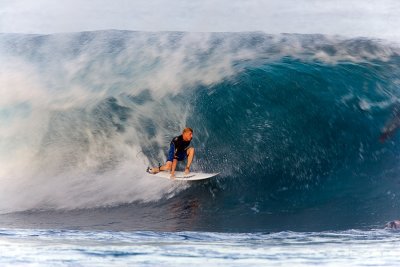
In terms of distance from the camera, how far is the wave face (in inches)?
149

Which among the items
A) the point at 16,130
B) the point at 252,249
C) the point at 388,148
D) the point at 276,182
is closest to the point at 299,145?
the point at 276,182

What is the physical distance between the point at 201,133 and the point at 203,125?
6 centimetres

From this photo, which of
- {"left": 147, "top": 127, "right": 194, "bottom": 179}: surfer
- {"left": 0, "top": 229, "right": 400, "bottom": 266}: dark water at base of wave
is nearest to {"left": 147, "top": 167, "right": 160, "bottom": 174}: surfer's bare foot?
{"left": 147, "top": 127, "right": 194, "bottom": 179}: surfer

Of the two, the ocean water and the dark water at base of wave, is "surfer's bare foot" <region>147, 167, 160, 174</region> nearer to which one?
the ocean water

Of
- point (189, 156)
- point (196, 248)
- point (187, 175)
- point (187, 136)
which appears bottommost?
point (196, 248)

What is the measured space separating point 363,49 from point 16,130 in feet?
7.50

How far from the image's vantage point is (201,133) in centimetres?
395

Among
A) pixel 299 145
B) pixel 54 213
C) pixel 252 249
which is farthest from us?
pixel 299 145

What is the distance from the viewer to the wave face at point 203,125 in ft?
12.4

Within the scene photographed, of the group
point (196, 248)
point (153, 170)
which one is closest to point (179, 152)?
point (153, 170)

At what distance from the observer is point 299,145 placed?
3994 millimetres

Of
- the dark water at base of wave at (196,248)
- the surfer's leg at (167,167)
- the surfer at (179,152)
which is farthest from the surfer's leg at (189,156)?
the dark water at base of wave at (196,248)

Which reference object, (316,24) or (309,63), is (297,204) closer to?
(309,63)

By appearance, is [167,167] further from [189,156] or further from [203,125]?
[203,125]
